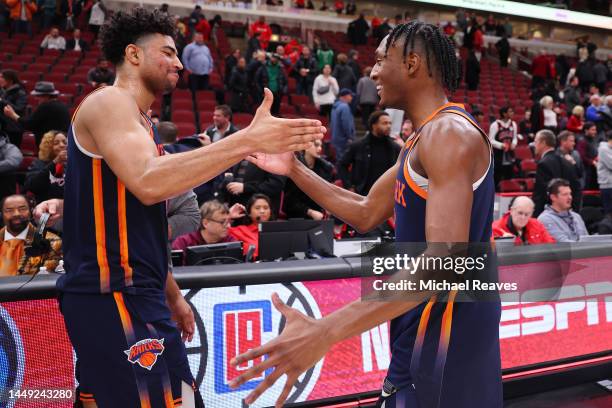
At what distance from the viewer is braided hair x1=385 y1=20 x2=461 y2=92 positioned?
73.3 inches

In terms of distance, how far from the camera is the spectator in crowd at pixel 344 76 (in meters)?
11.2

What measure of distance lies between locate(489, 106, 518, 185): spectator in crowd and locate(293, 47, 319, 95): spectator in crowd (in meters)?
4.01

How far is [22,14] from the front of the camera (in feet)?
40.2

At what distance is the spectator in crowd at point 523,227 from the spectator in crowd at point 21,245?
357 centimetres

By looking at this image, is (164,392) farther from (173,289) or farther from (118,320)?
(173,289)

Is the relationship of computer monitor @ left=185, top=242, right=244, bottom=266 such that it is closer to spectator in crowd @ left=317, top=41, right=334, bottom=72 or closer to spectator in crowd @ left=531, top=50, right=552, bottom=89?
spectator in crowd @ left=317, top=41, right=334, bottom=72

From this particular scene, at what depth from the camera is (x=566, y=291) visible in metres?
3.65

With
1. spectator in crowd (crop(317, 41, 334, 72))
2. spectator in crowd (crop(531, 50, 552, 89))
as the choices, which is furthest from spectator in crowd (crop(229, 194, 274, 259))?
spectator in crowd (crop(531, 50, 552, 89))

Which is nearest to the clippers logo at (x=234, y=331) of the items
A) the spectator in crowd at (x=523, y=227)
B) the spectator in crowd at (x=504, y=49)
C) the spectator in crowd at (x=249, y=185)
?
the spectator in crowd at (x=249, y=185)

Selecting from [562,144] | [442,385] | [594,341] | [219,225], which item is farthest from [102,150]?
[562,144]

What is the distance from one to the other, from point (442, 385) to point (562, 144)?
6.83 metres

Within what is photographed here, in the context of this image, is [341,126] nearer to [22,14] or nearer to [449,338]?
[449,338]

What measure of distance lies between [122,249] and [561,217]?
4.79 m

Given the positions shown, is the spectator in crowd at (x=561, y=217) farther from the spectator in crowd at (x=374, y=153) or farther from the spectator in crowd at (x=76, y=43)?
the spectator in crowd at (x=76, y=43)
